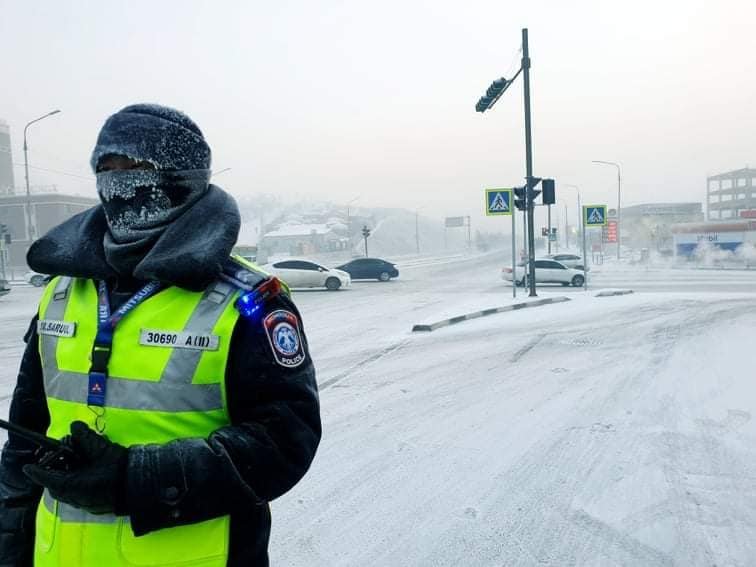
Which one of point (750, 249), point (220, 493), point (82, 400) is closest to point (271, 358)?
point (220, 493)

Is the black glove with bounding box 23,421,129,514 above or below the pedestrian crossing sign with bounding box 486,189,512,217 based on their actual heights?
below

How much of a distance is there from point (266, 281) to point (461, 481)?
3468 mm

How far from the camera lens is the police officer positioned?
56.3 inches

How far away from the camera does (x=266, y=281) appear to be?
1658 millimetres

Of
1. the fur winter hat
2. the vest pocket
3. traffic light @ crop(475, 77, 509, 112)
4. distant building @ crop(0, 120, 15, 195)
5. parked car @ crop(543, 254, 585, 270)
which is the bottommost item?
parked car @ crop(543, 254, 585, 270)

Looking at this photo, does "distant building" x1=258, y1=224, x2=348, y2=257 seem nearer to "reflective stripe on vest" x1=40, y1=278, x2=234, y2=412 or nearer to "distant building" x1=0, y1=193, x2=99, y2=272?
"distant building" x1=0, y1=193, x2=99, y2=272

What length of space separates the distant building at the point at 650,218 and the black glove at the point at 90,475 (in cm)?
8070

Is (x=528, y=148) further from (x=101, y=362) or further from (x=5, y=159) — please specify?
(x=5, y=159)

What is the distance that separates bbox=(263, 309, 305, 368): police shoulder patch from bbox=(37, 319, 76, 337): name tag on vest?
533 millimetres

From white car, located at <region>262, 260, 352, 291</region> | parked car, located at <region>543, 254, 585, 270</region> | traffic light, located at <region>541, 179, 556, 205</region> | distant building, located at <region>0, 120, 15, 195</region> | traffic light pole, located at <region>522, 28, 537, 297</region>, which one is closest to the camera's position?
traffic light pole, located at <region>522, 28, 537, 297</region>

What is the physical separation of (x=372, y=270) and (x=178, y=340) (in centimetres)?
2901

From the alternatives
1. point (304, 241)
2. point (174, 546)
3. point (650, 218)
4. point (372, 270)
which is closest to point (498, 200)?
point (372, 270)

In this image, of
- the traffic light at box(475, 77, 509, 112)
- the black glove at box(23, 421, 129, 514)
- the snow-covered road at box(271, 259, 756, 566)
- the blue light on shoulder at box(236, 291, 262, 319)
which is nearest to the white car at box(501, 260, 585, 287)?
the traffic light at box(475, 77, 509, 112)

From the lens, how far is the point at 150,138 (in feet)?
5.55
